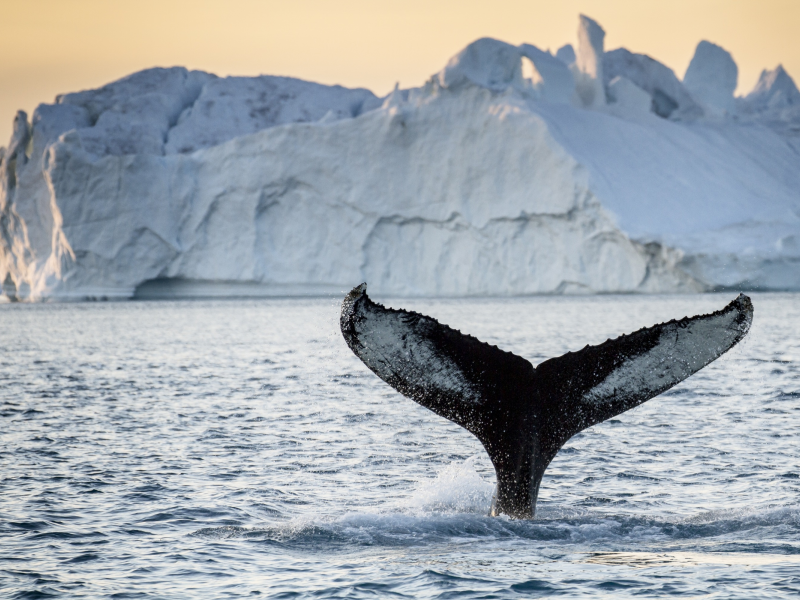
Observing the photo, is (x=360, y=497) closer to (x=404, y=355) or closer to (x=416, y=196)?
(x=404, y=355)

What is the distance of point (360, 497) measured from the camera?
265 inches

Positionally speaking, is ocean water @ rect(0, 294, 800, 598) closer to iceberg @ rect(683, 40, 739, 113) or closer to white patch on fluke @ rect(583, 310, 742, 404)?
white patch on fluke @ rect(583, 310, 742, 404)

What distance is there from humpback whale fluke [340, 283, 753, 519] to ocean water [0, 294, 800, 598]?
2.48 feet

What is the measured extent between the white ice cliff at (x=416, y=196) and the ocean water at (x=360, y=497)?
2165cm

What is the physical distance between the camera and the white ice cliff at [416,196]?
3631 centimetres

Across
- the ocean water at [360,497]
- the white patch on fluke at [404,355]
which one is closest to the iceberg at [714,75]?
the ocean water at [360,497]

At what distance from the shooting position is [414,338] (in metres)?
→ 4.21

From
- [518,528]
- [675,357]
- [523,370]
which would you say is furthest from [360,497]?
[675,357]

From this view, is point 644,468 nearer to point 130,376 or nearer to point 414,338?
point 414,338

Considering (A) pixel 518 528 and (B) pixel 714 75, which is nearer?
(A) pixel 518 528

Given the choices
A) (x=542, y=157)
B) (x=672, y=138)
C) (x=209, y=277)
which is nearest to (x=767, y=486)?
(x=542, y=157)

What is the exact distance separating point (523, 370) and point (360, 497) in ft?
8.56

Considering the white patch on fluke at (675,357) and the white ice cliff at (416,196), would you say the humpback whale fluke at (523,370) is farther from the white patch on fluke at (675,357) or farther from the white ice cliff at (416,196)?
the white ice cliff at (416,196)

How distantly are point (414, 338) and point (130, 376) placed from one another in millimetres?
12485
